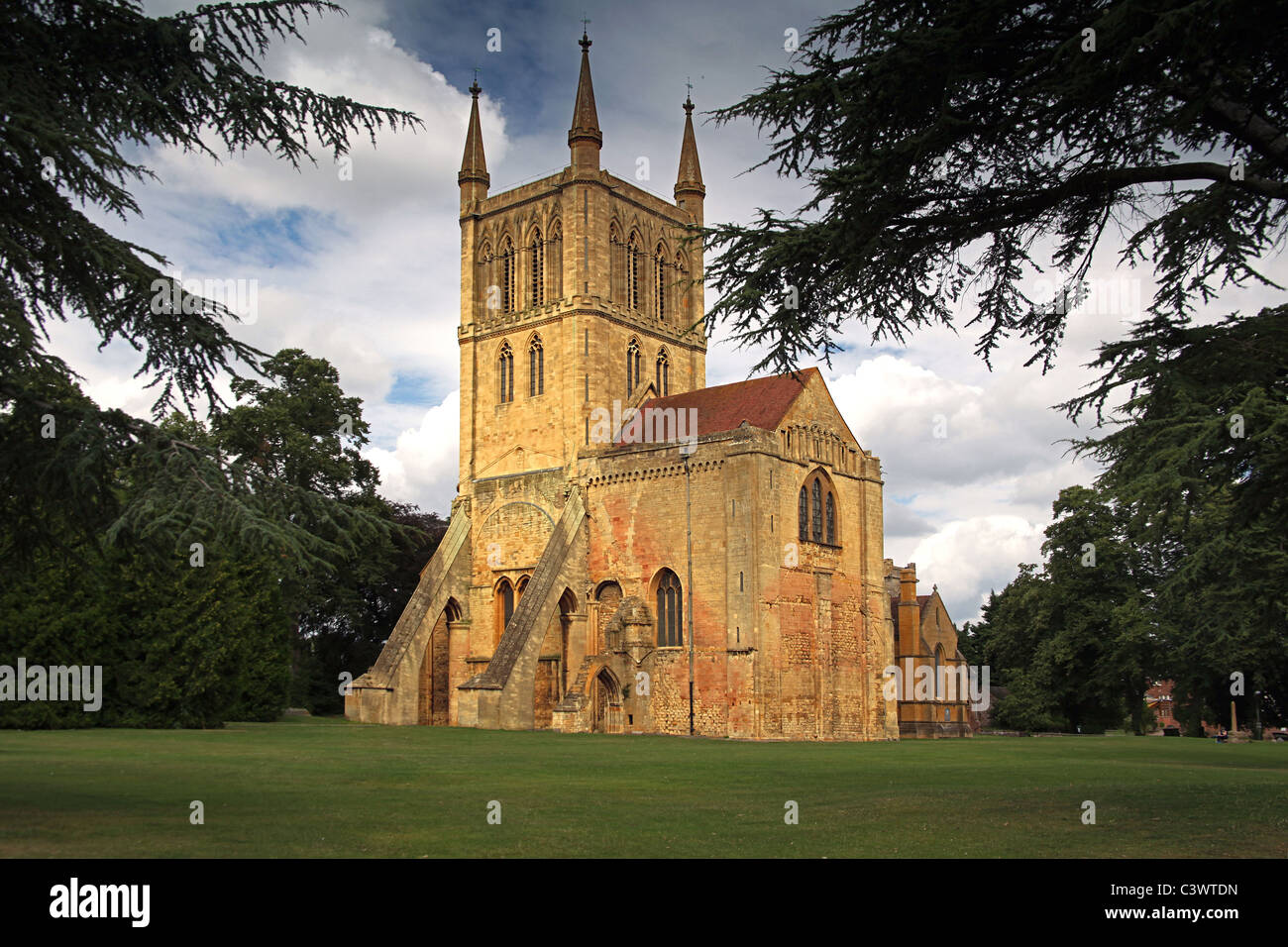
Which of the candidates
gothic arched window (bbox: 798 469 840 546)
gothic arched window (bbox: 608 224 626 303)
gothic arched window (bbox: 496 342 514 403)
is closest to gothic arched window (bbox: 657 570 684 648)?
gothic arched window (bbox: 798 469 840 546)

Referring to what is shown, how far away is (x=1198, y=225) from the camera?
44.2 ft

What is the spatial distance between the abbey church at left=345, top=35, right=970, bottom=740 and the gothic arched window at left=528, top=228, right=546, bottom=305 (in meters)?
0.12

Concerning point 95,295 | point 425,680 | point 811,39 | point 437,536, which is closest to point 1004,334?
point 811,39

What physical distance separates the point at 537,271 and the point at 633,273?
3.98 m

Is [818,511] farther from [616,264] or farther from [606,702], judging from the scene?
[616,264]

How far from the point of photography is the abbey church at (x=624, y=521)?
40531mm

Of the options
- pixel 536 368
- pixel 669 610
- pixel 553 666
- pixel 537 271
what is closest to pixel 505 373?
pixel 536 368

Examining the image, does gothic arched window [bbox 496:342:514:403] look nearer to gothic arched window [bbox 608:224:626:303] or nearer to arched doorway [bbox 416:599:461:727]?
gothic arched window [bbox 608:224:626:303]

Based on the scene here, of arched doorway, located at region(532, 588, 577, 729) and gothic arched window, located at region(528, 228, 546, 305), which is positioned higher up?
gothic arched window, located at region(528, 228, 546, 305)

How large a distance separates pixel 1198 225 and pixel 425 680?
37.2m

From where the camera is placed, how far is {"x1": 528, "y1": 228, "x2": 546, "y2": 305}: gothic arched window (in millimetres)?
49188

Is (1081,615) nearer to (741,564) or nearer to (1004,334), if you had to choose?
(741,564)

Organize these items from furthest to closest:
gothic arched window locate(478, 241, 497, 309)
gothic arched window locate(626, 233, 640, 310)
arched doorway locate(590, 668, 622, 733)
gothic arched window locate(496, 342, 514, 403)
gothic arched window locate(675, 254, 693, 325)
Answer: gothic arched window locate(675, 254, 693, 325)
gothic arched window locate(478, 241, 497, 309)
gothic arched window locate(496, 342, 514, 403)
gothic arched window locate(626, 233, 640, 310)
arched doorway locate(590, 668, 622, 733)
